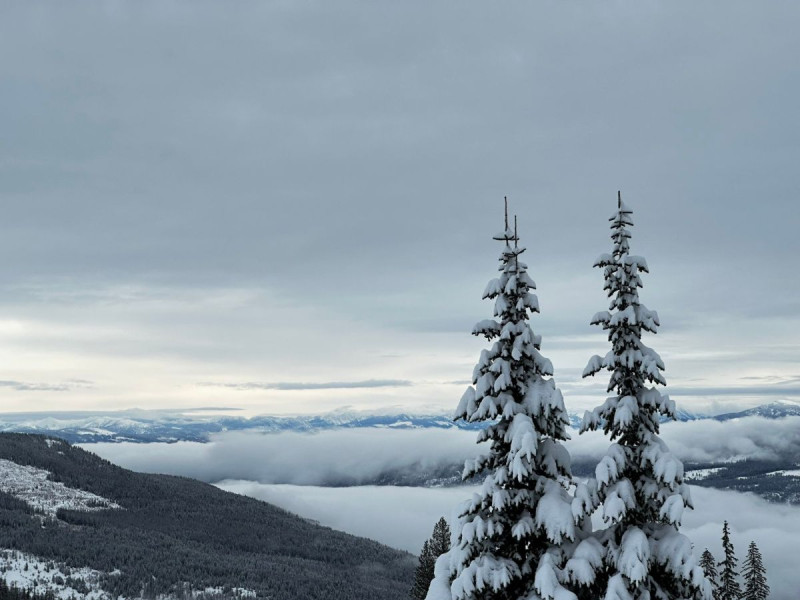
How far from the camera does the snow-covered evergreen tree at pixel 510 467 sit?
17719 millimetres

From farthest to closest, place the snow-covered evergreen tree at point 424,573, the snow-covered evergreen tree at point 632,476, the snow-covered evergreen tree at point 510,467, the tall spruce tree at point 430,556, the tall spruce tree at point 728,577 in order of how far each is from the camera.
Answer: the tall spruce tree at point 430,556
the snow-covered evergreen tree at point 424,573
the tall spruce tree at point 728,577
the snow-covered evergreen tree at point 510,467
the snow-covered evergreen tree at point 632,476

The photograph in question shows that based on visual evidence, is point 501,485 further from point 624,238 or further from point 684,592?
point 624,238

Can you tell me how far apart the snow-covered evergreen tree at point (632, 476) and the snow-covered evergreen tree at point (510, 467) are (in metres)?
1.17

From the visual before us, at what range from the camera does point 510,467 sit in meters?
17.4

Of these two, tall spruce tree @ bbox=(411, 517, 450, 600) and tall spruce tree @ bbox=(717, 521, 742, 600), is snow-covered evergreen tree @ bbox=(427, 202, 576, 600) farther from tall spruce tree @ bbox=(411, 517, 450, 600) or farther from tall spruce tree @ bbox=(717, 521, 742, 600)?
tall spruce tree @ bbox=(411, 517, 450, 600)

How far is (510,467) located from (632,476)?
327 centimetres

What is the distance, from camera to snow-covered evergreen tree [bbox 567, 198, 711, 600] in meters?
16.4

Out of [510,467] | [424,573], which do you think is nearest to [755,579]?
[424,573]

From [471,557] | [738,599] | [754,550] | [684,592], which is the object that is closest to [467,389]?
[471,557]

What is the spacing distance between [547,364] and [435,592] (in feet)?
22.8

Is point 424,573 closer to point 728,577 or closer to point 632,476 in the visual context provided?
point 728,577

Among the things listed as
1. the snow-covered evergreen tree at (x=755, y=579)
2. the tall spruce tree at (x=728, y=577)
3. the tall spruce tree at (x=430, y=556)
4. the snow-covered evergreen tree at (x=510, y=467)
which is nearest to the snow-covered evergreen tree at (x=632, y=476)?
the snow-covered evergreen tree at (x=510, y=467)

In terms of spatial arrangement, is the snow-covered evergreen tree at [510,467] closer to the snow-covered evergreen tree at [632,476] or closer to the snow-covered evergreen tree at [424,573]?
the snow-covered evergreen tree at [632,476]

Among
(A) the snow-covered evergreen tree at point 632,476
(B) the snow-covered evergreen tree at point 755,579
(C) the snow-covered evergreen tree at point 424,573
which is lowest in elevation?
(C) the snow-covered evergreen tree at point 424,573
